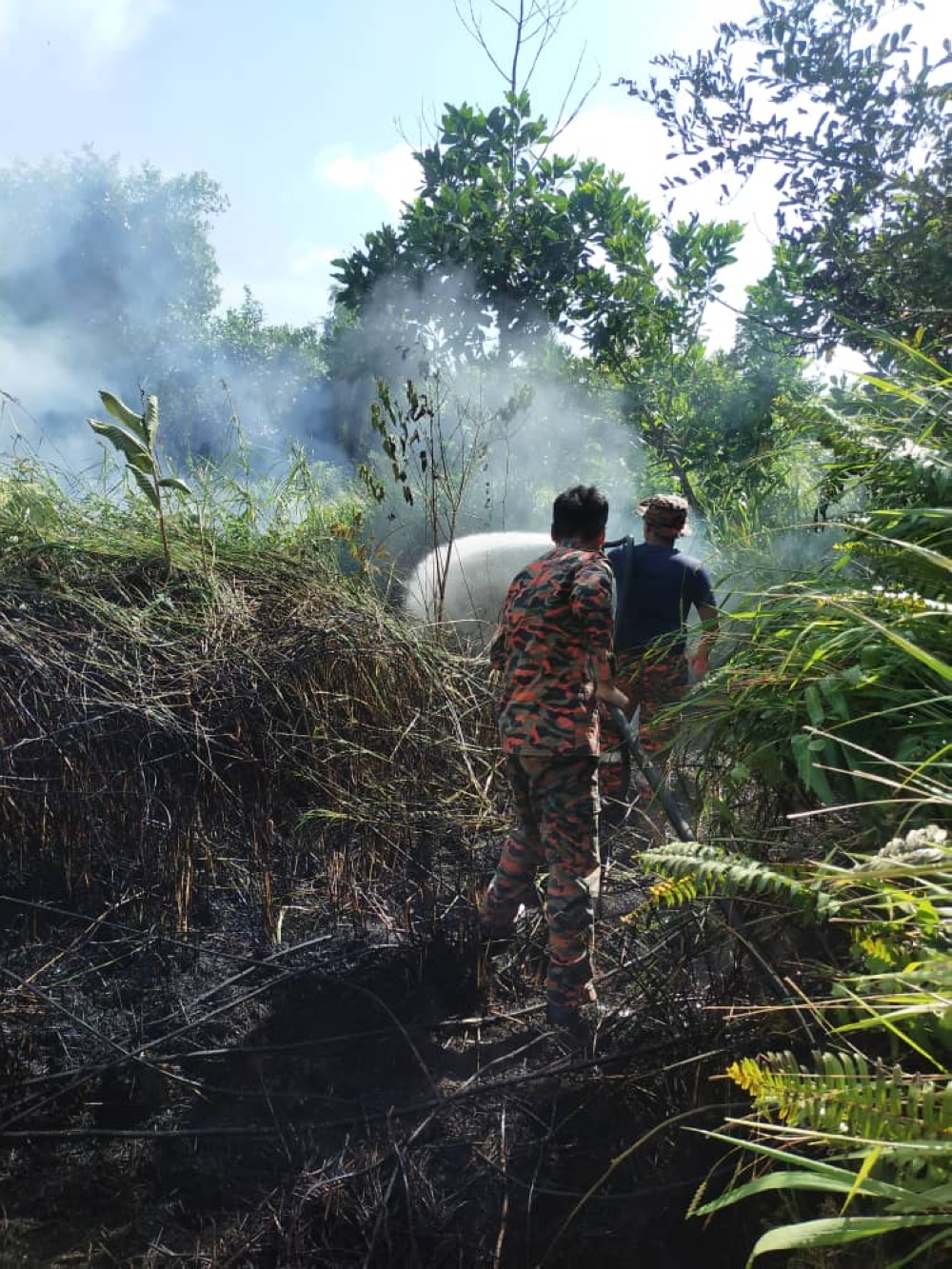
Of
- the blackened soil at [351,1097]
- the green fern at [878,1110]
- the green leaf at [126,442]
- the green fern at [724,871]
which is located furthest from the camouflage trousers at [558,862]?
the green fern at [878,1110]

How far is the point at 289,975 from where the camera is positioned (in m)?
3.53

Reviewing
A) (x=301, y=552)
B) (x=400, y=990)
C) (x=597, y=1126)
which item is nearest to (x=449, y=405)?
(x=301, y=552)

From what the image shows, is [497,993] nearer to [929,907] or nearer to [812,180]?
[929,907]

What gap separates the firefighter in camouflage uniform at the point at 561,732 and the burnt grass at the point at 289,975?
180 millimetres

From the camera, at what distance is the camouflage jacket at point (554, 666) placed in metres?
3.39

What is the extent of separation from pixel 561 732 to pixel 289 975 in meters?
1.37

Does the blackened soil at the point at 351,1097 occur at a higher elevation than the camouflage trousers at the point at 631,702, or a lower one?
lower

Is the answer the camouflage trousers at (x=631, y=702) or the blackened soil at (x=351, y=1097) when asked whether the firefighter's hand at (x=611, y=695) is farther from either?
the blackened soil at (x=351, y=1097)

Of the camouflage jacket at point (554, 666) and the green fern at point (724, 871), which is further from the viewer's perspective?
the camouflage jacket at point (554, 666)

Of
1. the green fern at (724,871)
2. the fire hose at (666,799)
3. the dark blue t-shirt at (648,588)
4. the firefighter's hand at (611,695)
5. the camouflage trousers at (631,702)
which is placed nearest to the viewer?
the green fern at (724,871)

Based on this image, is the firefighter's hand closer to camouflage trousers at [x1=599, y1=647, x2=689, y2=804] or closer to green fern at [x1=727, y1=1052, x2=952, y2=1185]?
camouflage trousers at [x1=599, y1=647, x2=689, y2=804]

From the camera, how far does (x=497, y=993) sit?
3645 millimetres

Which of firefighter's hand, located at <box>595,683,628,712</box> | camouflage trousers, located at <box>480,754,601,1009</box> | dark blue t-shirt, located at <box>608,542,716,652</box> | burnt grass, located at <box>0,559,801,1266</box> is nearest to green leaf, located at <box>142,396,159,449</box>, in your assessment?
burnt grass, located at <box>0,559,801,1266</box>

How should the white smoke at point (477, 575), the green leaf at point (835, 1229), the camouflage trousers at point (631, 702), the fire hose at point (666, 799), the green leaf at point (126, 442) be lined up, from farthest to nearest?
the white smoke at point (477, 575), the camouflage trousers at point (631, 702), the green leaf at point (126, 442), the fire hose at point (666, 799), the green leaf at point (835, 1229)
